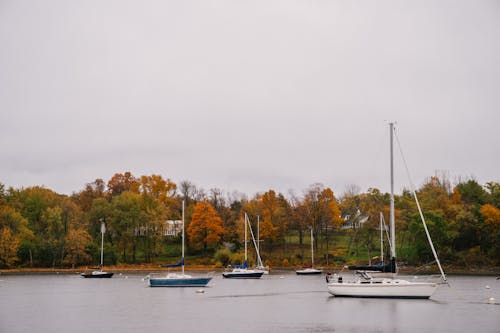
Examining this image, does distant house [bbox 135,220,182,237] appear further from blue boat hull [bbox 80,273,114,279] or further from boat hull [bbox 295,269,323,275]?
boat hull [bbox 295,269,323,275]

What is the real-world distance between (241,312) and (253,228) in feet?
248

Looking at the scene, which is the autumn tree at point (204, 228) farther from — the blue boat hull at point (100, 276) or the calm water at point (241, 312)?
the calm water at point (241, 312)

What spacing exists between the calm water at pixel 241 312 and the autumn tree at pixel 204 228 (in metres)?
54.9

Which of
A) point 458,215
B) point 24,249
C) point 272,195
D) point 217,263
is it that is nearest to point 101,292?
point 217,263

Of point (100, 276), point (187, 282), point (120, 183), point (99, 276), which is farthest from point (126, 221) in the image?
point (187, 282)

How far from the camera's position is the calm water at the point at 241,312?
3606 cm

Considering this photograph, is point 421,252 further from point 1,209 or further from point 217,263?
point 1,209

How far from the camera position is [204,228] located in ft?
397

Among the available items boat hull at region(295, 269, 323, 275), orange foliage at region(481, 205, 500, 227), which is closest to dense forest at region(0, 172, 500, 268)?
orange foliage at region(481, 205, 500, 227)

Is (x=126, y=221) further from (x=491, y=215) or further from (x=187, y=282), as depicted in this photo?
(x=491, y=215)

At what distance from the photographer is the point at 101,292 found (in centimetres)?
6556

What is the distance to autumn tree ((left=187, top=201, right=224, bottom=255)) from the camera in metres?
120

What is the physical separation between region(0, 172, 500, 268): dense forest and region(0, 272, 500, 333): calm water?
42.0 metres

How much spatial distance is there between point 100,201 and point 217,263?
103 ft
